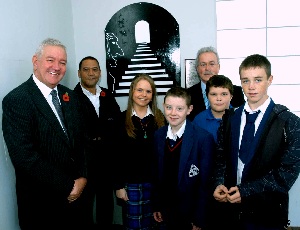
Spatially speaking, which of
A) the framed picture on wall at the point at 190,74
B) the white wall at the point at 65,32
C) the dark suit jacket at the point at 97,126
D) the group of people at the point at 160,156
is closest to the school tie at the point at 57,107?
the group of people at the point at 160,156

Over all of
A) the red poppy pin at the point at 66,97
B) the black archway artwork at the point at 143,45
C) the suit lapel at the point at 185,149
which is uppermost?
the black archway artwork at the point at 143,45

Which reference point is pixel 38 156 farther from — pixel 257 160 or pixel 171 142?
pixel 257 160

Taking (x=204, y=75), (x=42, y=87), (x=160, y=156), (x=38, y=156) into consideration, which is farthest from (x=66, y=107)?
(x=204, y=75)

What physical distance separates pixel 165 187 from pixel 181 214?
0.64ft

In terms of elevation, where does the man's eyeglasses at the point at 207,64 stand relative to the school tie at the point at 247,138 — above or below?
above

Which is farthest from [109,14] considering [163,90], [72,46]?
[163,90]

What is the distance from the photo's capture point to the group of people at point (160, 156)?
1594 millimetres

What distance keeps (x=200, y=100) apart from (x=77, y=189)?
1319mm

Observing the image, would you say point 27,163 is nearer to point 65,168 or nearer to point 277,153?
point 65,168

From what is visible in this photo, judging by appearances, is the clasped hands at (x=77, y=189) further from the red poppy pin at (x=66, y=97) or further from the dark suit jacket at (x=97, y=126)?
the dark suit jacket at (x=97, y=126)

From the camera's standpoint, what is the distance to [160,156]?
193cm

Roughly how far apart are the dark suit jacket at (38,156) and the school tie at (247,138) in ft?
3.47

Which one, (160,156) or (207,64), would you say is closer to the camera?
(160,156)

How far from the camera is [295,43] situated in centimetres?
312
